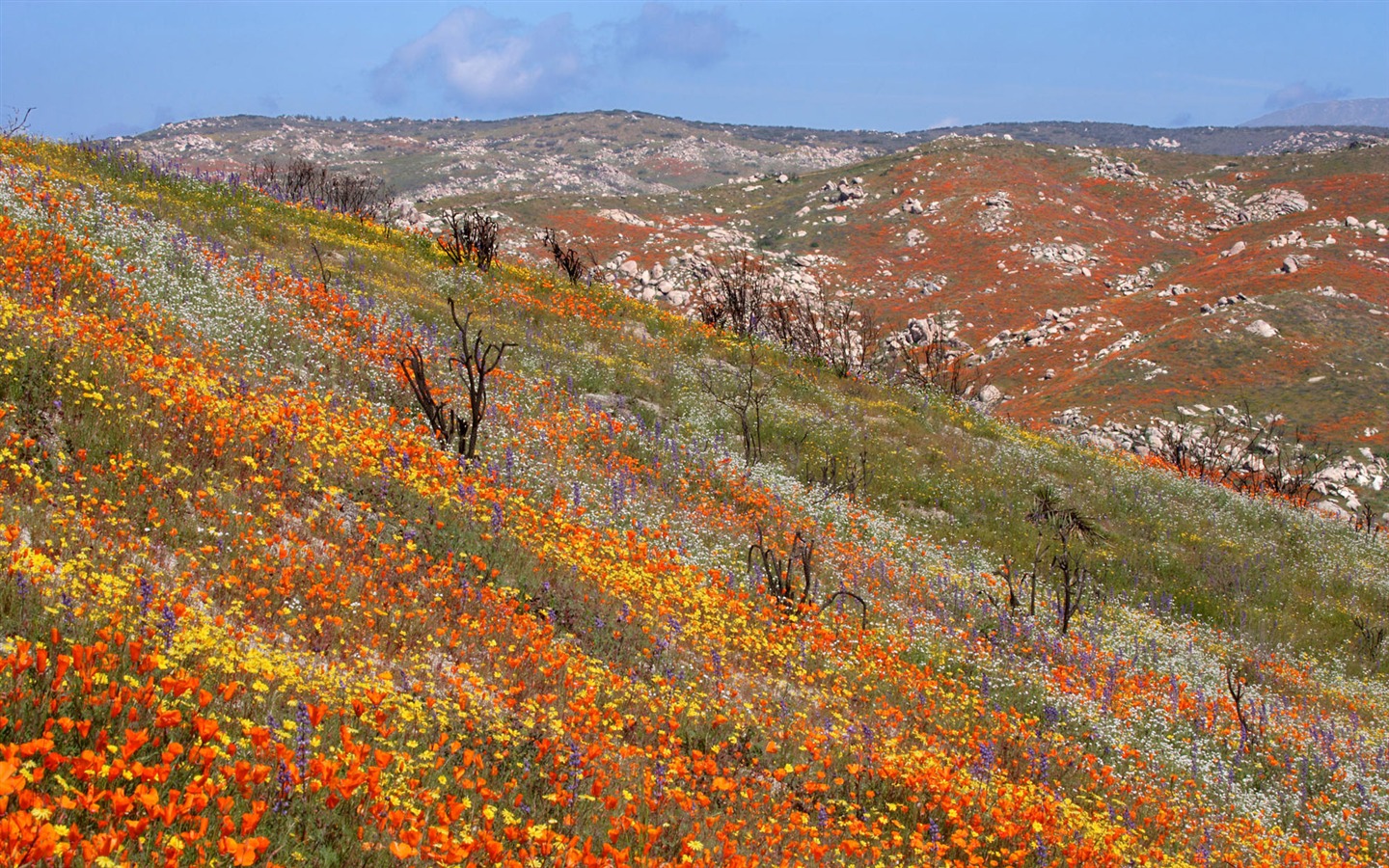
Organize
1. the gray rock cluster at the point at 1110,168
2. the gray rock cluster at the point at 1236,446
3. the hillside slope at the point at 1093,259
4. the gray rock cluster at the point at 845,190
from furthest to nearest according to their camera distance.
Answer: the gray rock cluster at the point at 845,190
the gray rock cluster at the point at 1110,168
the hillside slope at the point at 1093,259
the gray rock cluster at the point at 1236,446

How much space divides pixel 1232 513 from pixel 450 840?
A: 20979mm

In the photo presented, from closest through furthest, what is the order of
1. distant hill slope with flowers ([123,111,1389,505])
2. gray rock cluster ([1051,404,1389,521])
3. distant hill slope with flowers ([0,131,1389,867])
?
1. distant hill slope with flowers ([0,131,1389,867])
2. gray rock cluster ([1051,404,1389,521])
3. distant hill slope with flowers ([123,111,1389,505])

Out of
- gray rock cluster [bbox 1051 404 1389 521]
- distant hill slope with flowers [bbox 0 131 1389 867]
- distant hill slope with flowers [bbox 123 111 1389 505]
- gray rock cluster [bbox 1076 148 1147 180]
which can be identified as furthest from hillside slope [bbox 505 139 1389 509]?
distant hill slope with flowers [bbox 0 131 1389 867]

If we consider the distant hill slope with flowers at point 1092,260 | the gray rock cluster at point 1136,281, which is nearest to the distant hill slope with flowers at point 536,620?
the distant hill slope with flowers at point 1092,260

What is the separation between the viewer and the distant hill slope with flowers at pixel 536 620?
132 inches

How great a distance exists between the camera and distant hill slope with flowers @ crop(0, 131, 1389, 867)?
337 centimetres

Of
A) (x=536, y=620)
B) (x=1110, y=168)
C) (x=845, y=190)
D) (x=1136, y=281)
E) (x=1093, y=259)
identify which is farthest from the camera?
(x=845, y=190)

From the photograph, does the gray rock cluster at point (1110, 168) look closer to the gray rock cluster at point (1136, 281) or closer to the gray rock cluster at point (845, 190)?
the gray rock cluster at point (1136, 281)

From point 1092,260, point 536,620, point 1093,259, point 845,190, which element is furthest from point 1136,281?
point 536,620

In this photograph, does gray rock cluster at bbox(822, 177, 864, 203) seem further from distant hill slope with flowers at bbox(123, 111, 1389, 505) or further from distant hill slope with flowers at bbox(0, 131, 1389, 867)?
distant hill slope with flowers at bbox(0, 131, 1389, 867)

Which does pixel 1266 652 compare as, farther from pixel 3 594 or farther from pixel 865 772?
pixel 3 594

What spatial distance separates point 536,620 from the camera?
6473mm

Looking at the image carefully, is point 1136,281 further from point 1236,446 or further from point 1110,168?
point 1236,446

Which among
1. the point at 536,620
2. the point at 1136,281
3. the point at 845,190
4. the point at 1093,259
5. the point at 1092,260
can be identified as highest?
the point at 845,190
